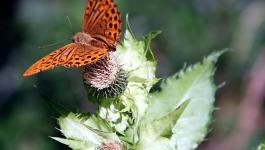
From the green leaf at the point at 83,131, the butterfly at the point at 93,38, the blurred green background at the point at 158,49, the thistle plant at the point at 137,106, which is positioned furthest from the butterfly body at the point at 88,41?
the blurred green background at the point at 158,49

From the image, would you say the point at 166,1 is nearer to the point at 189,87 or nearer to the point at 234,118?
the point at 234,118

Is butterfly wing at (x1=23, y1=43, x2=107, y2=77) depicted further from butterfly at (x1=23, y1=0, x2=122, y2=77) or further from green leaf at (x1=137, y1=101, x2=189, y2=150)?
green leaf at (x1=137, y1=101, x2=189, y2=150)

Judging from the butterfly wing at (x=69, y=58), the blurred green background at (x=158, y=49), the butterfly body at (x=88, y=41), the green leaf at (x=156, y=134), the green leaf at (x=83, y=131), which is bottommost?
the green leaf at (x=83, y=131)

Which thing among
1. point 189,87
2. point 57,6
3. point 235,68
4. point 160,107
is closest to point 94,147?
point 160,107

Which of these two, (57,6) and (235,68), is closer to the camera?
(235,68)

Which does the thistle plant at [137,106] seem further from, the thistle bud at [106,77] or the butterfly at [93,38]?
the butterfly at [93,38]

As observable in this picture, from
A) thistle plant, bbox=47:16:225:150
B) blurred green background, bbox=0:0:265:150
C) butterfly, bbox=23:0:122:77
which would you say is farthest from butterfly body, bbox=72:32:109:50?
blurred green background, bbox=0:0:265:150
